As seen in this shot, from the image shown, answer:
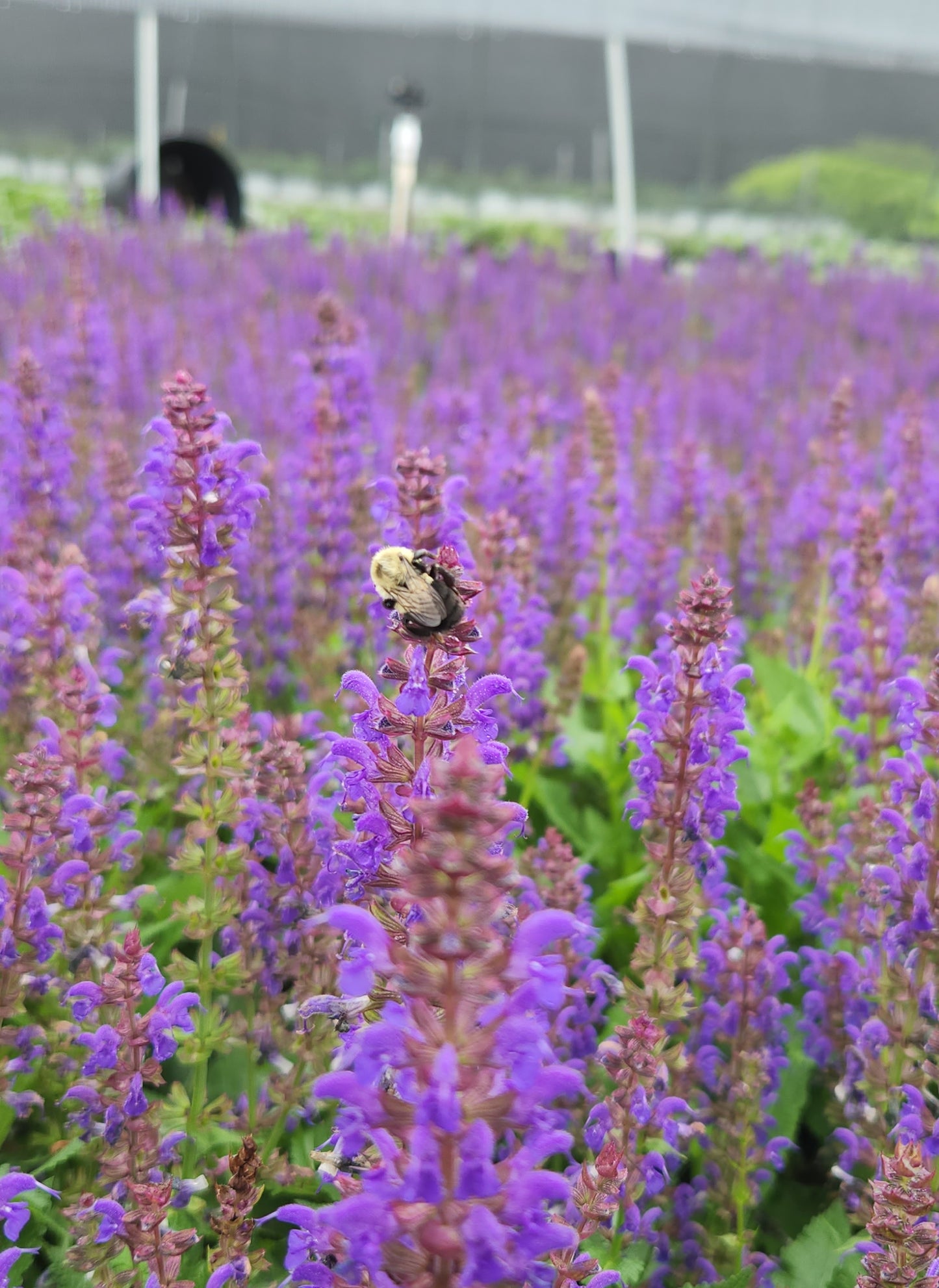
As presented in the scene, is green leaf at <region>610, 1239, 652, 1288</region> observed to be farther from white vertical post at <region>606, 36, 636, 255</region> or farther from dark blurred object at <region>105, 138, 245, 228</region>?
dark blurred object at <region>105, 138, 245, 228</region>

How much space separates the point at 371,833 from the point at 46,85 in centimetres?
1546

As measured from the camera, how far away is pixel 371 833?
1.62 metres

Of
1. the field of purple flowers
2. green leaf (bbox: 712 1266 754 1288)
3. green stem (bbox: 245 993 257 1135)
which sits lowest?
green leaf (bbox: 712 1266 754 1288)

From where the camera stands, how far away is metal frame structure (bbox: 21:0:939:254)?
13875mm

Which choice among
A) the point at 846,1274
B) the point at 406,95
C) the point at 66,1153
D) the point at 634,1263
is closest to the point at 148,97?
the point at 406,95

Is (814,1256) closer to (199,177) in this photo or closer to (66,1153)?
(66,1153)

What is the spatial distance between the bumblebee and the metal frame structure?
13225 mm

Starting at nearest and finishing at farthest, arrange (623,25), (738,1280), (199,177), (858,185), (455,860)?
(455,860)
(738,1280)
(623,25)
(199,177)
(858,185)

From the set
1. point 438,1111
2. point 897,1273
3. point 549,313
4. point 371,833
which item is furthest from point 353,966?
point 549,313

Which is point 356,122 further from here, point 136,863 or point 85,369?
point 136,863

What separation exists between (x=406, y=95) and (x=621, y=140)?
112 inches

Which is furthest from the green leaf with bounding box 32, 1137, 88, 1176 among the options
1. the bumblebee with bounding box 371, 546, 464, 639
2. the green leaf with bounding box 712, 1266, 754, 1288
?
the bumblebee with bounding box 371, 546, 464, 639

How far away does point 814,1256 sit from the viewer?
2.24 m

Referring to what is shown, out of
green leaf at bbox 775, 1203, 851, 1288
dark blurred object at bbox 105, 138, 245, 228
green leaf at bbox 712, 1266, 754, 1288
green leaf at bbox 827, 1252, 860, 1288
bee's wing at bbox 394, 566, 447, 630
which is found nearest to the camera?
bee's wing at bbox 394, 566, 447, 630
